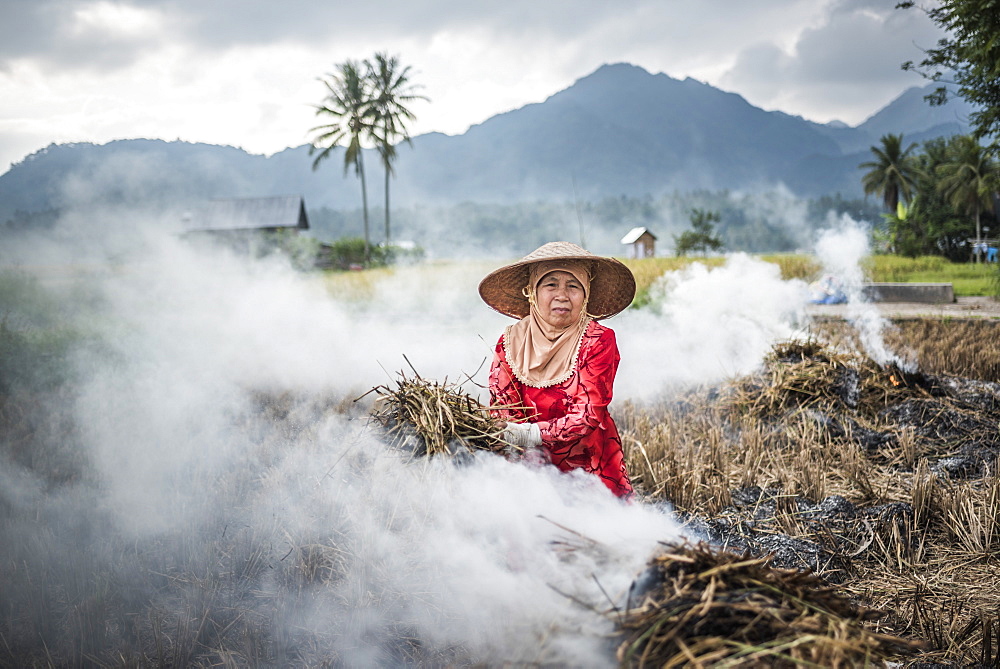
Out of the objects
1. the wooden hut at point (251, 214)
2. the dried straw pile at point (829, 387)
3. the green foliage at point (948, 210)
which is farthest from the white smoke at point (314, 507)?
the wooden hut at point (251, 214)

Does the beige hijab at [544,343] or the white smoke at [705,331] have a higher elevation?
the beige hijab at [544,343]

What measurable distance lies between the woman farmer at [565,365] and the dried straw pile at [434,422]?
33cm

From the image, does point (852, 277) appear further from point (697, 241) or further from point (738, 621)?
point (697, 241)

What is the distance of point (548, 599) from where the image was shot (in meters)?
1.65

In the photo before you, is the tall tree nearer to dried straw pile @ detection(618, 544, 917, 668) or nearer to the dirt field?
the dirt field

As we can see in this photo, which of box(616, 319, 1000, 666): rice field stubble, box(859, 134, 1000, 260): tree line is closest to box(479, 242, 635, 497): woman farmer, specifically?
box(616, 319, 1000, 666): rice field stubble

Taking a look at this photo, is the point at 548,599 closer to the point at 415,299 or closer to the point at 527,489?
the point at 527,489

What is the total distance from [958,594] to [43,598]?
4.06 m

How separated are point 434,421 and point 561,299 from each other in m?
1.02

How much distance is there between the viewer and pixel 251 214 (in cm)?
4556

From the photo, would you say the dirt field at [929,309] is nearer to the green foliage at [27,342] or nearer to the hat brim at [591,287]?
the hat brim at [591,287]

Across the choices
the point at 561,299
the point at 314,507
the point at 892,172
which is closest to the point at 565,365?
the point at 561,299

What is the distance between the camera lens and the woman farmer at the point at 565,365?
2580mm

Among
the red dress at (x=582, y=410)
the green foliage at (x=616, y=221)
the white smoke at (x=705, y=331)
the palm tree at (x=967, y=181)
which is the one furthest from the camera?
the green foliage at (x=616, y=221)
